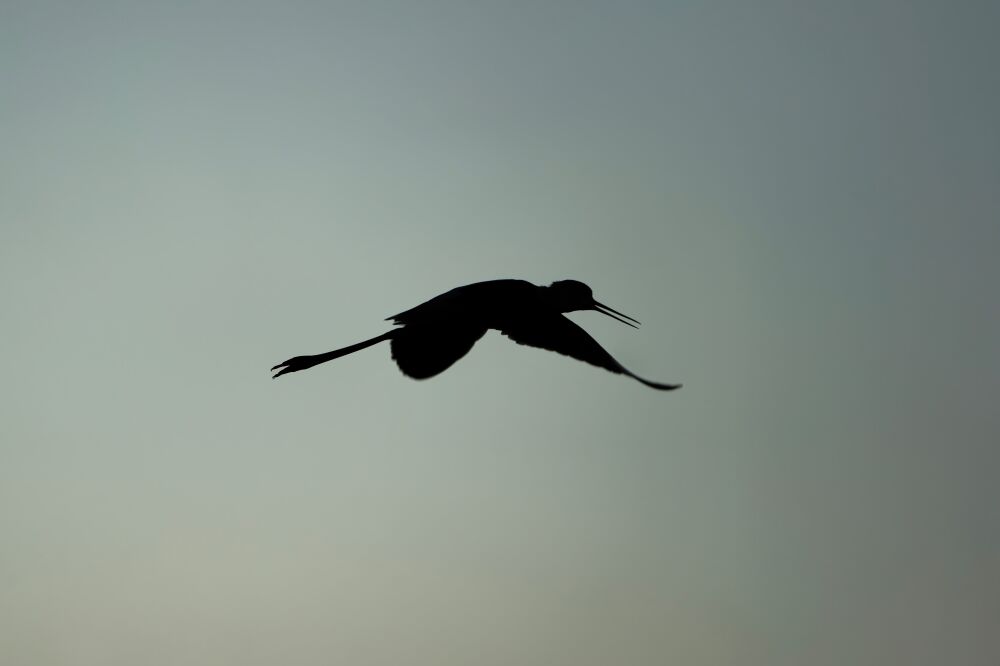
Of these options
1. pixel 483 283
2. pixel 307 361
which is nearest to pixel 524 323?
pixel 483 283

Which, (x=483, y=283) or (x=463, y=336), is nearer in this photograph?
(x=463, y=336)

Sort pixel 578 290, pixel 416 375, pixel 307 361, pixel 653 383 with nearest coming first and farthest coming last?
pixel 653 383
pixel 416 375
pixel 307 361
pixel 578 290

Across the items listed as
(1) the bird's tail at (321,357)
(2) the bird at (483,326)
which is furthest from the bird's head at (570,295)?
(1) the bird's tail at (321,357)

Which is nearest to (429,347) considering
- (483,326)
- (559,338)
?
(483,326)

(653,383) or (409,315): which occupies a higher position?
(409,315)

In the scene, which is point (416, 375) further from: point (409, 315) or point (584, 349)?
point (584, 349)

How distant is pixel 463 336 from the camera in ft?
19.4

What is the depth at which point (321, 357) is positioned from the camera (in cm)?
621

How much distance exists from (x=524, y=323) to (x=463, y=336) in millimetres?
738

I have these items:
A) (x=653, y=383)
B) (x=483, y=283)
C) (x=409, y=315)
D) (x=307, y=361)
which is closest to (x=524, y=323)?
(x=483, y=283)

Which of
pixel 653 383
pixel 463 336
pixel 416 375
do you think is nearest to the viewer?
pixel 653 383

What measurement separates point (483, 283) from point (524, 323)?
15.3 inches

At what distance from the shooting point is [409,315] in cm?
602

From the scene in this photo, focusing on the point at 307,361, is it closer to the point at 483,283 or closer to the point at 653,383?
the point at 483,283
